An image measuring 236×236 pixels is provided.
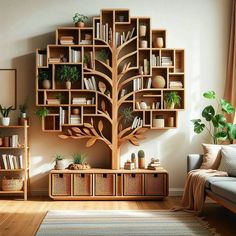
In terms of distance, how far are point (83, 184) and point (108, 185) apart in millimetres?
364

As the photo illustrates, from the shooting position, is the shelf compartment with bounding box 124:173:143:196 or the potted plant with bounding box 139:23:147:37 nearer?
the shelf compartment with bounding box 124:173:143:196

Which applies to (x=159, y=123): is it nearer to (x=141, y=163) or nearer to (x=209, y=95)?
(x=141, y=163)

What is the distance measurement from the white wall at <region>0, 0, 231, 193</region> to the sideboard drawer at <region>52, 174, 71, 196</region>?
53 cm

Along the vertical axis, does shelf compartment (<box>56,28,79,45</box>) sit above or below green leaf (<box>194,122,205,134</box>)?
above

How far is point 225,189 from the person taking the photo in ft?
14.6

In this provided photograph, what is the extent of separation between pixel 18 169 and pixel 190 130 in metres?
2.72

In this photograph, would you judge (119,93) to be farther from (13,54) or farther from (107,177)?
(13,54)

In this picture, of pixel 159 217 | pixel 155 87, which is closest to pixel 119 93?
pixel 155 87

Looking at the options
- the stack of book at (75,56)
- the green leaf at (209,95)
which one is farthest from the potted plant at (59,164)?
the green leaf at (209,95)

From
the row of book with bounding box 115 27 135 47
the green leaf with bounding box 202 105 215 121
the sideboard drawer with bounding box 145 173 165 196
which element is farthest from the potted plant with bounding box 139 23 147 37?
the sideboard drawer with bounding box 145 173 165 196

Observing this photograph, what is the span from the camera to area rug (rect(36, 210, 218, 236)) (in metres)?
4.18

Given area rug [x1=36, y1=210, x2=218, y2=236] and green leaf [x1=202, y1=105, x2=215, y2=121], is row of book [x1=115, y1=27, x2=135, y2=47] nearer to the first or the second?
green leaf [x1=202, y1=105, x2=215, y2=121]

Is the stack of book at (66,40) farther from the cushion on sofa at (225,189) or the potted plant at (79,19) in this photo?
the cushion on sofa at (225,189)

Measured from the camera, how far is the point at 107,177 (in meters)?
6.09
